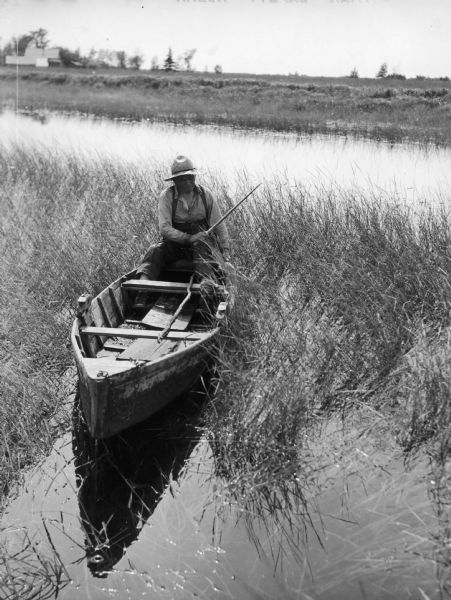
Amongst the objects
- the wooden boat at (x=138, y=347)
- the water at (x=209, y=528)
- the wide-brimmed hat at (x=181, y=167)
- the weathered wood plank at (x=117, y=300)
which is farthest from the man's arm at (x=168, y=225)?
the water at (x=209, y=528)

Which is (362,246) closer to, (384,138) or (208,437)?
(208,437)

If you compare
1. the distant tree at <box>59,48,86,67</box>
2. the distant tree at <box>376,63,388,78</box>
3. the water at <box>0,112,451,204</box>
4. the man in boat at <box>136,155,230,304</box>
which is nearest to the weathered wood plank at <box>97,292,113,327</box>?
the man in boat at <box>136,155,230,304</box>

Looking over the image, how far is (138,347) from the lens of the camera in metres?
5.75

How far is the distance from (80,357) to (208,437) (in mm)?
1154

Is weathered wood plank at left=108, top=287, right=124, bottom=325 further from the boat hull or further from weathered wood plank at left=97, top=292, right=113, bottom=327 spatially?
the boat hull

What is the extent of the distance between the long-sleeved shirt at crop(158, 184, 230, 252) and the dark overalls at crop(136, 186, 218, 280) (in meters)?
0.04

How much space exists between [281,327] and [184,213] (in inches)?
78.7

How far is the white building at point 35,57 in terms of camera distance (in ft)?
156

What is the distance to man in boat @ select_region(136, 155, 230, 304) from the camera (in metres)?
6.88

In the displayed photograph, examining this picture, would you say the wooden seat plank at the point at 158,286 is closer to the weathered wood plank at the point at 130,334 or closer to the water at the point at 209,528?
the weathered wood plank at the point at 130,334

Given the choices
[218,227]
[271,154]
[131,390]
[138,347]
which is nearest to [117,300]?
[138,347]

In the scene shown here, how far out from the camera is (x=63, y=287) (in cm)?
721

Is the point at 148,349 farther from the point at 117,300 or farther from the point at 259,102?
the point at 259,102

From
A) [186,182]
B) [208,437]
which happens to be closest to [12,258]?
[186,182]
